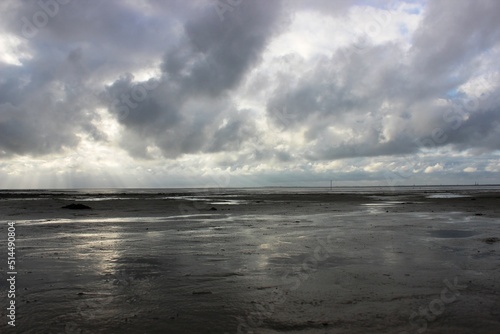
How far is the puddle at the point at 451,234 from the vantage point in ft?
60.2

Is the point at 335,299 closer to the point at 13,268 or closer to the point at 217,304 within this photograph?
the point at 217,304

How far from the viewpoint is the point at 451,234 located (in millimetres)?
19141

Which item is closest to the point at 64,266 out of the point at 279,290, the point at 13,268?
the point at 13,268

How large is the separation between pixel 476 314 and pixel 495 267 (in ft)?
16.7

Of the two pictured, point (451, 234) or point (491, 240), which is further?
point (451, 234)

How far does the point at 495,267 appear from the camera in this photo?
11297mm

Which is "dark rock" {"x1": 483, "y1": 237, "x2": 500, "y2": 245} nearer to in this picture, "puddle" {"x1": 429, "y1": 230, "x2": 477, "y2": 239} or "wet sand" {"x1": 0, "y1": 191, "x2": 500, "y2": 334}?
"wet sand" {"x1": 0, "y1": 191, "x2": 500, "y2": 334}

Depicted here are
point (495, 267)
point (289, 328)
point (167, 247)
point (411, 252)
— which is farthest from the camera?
point (167, 247)
